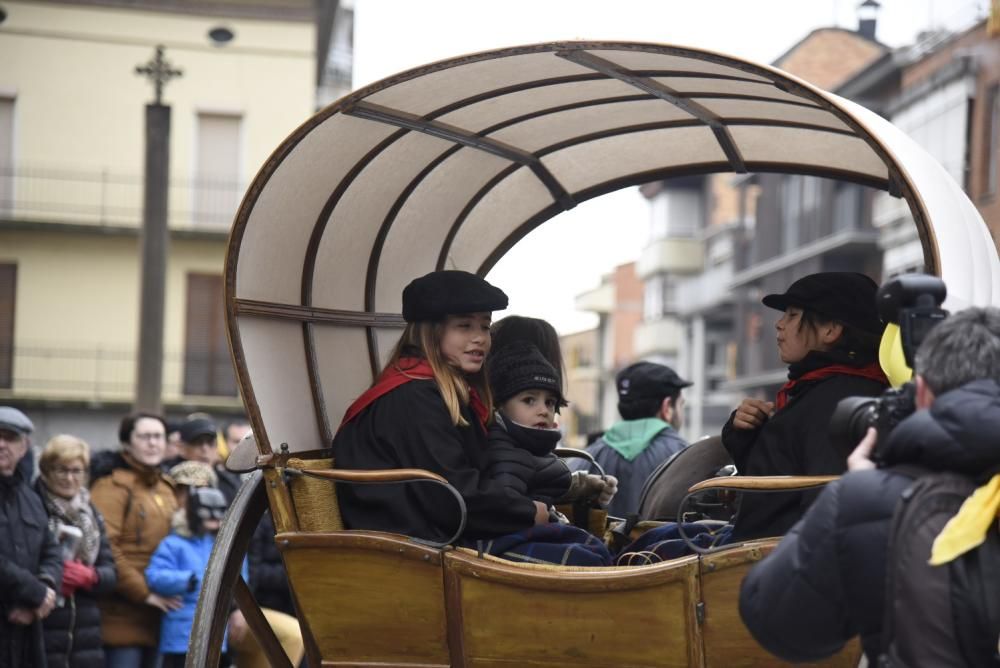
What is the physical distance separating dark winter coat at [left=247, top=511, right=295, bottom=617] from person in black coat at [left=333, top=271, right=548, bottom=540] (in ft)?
10.7

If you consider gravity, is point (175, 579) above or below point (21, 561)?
below

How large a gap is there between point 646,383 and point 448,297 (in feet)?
8.61

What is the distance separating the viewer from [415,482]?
566 centimetres

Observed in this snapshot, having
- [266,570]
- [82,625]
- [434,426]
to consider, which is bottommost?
[82,625]

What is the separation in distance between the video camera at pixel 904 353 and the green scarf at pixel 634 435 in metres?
4.28

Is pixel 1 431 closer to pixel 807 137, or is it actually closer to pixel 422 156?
pixel 422 156

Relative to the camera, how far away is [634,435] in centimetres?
827

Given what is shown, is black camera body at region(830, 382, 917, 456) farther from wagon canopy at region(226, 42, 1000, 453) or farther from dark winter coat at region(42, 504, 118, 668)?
dark winter coat at region(42, 504, 118, 668)

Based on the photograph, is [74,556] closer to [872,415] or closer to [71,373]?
[872,415]

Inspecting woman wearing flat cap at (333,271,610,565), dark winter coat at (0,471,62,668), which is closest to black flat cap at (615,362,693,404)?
woman wearing flat cap at (333,271,610,565)

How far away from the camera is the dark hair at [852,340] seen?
5.71 meters

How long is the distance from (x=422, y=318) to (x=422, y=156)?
4.04 ft

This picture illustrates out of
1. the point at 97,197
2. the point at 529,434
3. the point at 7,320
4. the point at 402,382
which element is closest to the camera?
the point at 402,382

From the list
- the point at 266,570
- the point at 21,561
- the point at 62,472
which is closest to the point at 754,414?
the point at 21,561
